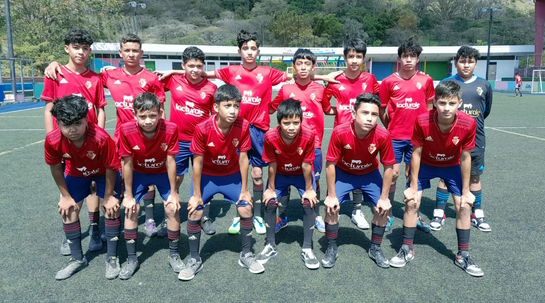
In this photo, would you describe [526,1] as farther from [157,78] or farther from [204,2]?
[157,78]

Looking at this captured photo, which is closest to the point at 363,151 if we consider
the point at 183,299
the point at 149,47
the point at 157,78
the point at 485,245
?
the point at 485,245

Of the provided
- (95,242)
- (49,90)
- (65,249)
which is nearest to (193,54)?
(49,90)

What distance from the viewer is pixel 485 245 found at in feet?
13.6

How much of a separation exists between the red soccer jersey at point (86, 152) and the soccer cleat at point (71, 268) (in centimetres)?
84

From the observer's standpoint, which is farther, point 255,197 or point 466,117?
point 255,197

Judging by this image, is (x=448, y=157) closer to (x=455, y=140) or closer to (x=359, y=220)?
(x=455, y=140)

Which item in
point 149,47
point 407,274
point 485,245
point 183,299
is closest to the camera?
point 183,299

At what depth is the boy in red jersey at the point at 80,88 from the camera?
161 inches

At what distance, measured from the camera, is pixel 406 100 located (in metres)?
4.79

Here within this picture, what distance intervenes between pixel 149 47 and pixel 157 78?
46.9 metres

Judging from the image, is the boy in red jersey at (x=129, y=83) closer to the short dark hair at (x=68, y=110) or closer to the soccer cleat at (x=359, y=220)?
the short dark hair at (x=68, y=110)

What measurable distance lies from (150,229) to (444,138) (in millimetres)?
3372

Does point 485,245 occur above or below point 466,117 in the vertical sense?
below

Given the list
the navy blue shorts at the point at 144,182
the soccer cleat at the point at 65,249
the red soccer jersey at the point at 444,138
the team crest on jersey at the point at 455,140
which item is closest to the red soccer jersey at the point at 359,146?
the red soccer jersey at the point at 444,138
